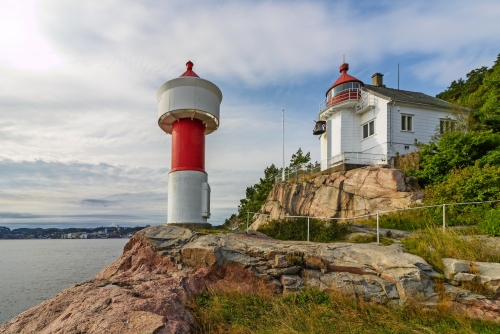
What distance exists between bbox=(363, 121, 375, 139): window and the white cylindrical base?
15460mm

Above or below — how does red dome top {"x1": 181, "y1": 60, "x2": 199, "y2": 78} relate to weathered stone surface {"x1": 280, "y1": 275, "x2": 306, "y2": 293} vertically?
above

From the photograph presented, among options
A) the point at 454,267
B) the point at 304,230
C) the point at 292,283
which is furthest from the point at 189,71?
the point at 454,267

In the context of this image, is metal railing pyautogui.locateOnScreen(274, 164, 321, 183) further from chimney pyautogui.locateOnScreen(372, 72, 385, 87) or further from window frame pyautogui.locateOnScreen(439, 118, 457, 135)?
chimney pyautogui.locateOnScreen(372, 72, 385, 87)

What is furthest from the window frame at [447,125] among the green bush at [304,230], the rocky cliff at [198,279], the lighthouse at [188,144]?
the lighthouse at [188,144]

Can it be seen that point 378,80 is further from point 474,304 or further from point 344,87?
point 474,304

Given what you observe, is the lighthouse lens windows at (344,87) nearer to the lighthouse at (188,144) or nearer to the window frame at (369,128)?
the window frame at (369,128)

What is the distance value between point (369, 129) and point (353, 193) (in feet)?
23.7

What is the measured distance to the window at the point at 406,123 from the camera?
21.4m

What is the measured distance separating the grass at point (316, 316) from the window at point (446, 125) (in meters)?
19.0

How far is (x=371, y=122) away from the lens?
886 inches

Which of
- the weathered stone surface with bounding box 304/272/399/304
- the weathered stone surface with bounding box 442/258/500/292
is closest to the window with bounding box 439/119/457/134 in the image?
the weathered stone surface with bounding box 442/258/500/292

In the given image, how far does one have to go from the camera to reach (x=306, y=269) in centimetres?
743

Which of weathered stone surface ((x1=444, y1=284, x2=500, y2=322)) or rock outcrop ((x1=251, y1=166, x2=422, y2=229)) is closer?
weathered stone surface ((x1=444, y1=284, x2=500, y2=322))

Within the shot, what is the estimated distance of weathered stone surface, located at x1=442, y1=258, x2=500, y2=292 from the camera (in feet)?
20.4
